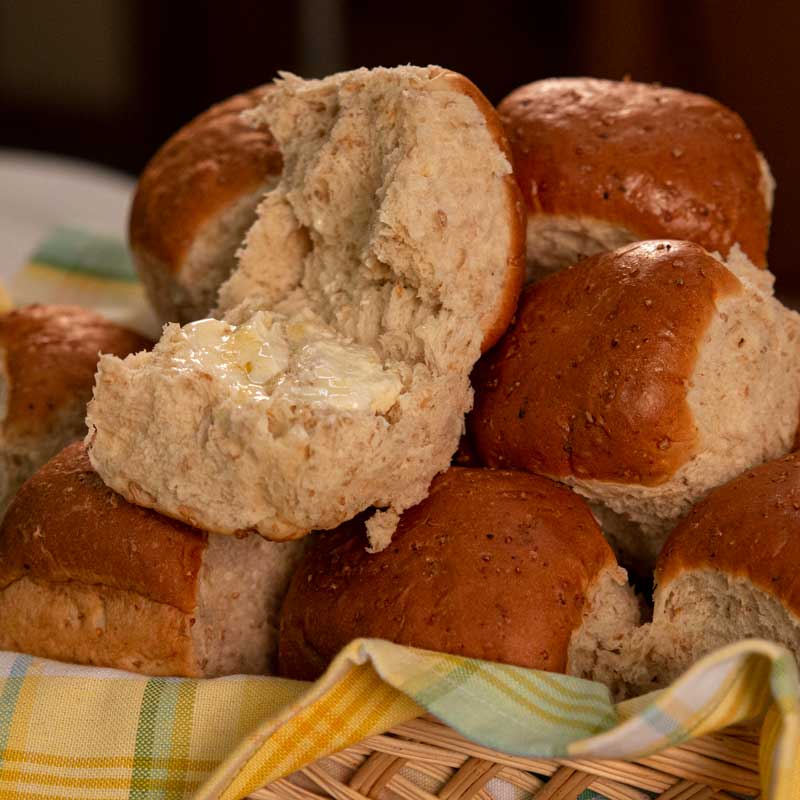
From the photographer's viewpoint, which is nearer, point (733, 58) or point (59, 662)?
point (59, 662)

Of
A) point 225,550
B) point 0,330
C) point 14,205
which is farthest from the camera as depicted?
point 14,205

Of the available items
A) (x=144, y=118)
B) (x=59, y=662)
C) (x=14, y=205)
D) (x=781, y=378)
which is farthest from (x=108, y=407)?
(x=144, y=118)

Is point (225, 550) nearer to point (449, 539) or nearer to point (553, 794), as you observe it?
point (449, 539)

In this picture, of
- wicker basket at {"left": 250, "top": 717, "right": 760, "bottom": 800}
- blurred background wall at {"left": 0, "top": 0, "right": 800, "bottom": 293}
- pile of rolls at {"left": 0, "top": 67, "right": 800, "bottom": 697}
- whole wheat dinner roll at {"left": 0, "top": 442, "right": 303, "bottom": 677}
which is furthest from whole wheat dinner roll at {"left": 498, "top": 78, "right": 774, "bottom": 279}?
blurred background wall at {"left": 0, "top": 0, "right": 800, "bottom": 293}

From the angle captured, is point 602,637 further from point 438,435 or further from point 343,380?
point 343,380

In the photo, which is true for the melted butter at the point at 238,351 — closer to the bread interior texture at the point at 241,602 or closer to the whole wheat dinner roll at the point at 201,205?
the bread interior texture at the point at 241,602

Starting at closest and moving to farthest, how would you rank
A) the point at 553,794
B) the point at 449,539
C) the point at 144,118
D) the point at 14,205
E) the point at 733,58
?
the point at 553,794
the point at 449,539
the point at 14,205
the point at 733,58
the point at 144,118

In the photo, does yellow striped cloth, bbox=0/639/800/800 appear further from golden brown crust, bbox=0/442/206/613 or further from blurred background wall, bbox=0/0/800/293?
blurred background wall, bbox=0/0/800/293
